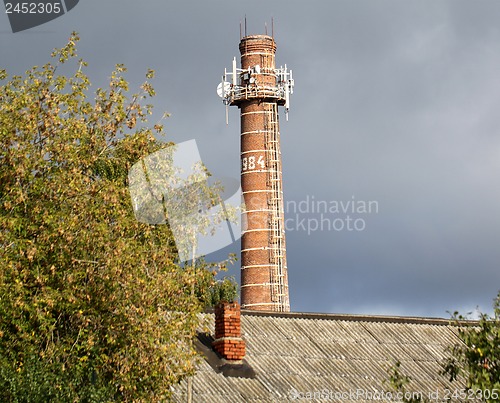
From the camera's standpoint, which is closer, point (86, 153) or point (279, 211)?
point (86, 153)

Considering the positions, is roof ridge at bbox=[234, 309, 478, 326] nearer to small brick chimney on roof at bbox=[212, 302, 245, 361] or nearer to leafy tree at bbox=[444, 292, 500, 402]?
small brick chimney on roof at bbox=[212, 302, 245, 361]

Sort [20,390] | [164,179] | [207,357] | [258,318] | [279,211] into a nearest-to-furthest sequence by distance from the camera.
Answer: [20,390] < [207,357] < [258,318] < [164,179] < [279,211]

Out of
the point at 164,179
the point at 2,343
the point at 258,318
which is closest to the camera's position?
the point at 2,343

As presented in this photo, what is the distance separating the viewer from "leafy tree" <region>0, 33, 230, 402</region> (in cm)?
1839

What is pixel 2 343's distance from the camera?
A: 1862cm

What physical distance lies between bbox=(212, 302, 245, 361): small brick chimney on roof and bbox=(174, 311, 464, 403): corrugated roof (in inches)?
18.7

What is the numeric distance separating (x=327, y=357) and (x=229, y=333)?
9.02 ft

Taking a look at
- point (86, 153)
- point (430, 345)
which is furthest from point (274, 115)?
point (86, 153)

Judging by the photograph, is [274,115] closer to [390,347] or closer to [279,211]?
[279,211]

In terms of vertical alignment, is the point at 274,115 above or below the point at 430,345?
above

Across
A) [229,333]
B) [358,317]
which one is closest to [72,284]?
[229,333]

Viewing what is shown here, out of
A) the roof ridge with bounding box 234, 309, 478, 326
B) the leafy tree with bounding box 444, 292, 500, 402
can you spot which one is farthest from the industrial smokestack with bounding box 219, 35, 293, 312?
the leafy tree with bounding box 444, 292, 500, 402

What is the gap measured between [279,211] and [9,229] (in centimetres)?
4107

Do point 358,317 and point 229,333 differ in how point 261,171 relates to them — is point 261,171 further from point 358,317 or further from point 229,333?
point 229,333
